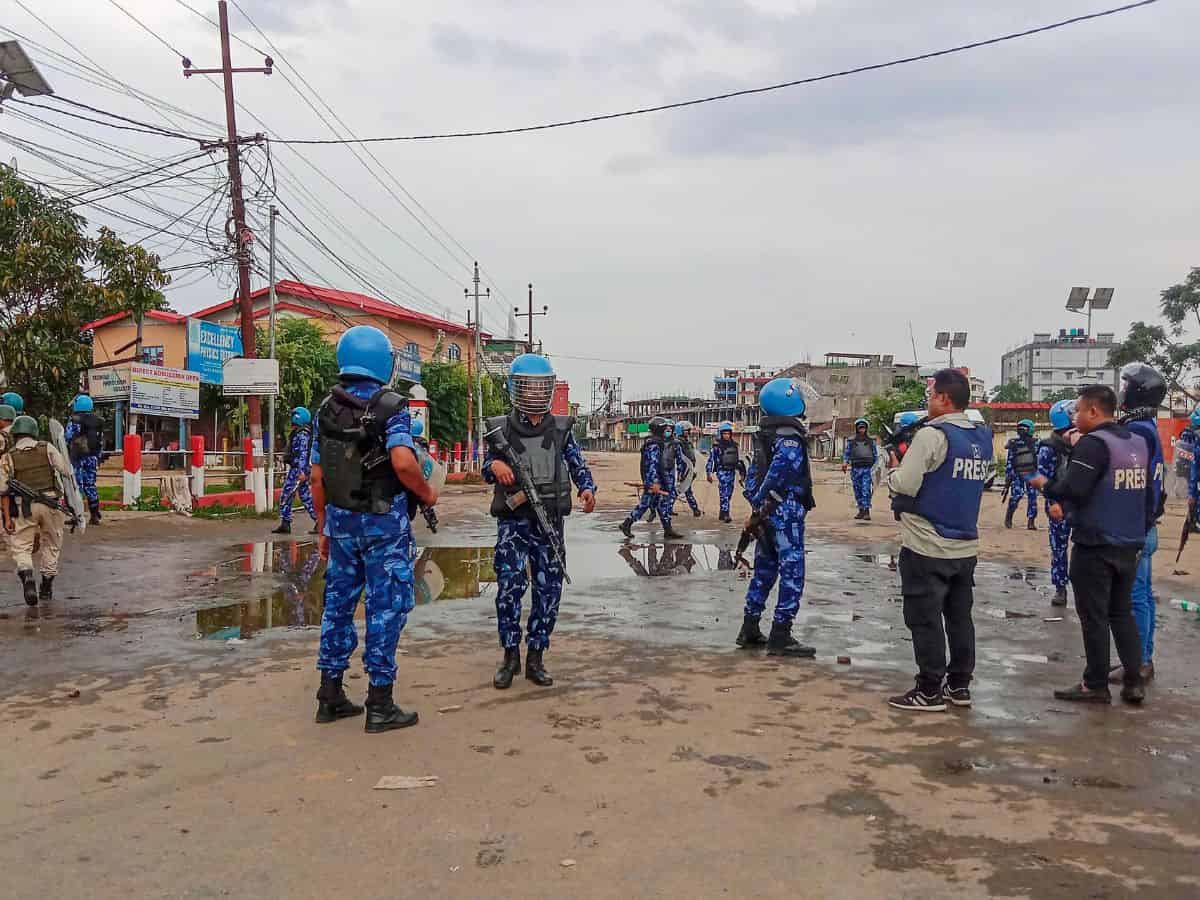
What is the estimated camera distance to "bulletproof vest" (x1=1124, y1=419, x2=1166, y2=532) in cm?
514

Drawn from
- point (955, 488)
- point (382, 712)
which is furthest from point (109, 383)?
point (955, 488)

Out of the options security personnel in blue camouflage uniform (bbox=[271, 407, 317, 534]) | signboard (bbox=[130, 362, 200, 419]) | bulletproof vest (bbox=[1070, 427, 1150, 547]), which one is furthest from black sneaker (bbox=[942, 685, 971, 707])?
signboard (bbox=[130, 362, 200, 419])

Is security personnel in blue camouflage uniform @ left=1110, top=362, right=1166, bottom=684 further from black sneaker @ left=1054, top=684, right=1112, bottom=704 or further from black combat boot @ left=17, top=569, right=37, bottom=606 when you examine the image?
black combat boot @ left=17, top=569, right=37, bottom=606

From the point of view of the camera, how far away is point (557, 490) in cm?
539

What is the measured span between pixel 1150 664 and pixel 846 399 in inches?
3138

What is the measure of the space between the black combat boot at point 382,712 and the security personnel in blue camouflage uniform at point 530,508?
2.72ft

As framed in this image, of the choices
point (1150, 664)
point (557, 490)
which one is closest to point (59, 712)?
point (557, 490)

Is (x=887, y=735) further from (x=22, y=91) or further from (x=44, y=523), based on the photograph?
(x=22, y=91)

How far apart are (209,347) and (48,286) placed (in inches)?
350

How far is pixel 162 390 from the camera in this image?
2202 centimetres

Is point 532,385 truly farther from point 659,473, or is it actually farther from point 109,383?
point 109,383

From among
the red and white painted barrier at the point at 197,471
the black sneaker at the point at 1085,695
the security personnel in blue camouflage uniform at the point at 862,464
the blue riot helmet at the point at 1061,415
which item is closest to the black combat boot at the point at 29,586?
the black sneaker at the point at 1085,695

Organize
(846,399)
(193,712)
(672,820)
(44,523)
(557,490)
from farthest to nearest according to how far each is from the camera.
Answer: (846,399), (44,523), (557,490), (193,712), (672,820)

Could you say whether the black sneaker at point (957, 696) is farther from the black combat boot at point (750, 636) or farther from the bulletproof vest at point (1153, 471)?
the black combat boot at point (750, 636)
